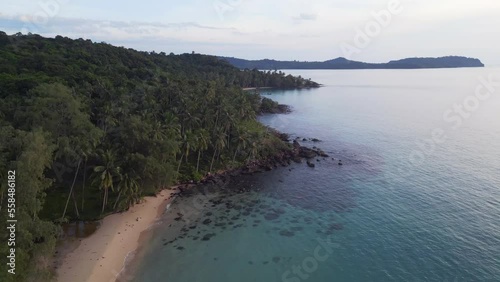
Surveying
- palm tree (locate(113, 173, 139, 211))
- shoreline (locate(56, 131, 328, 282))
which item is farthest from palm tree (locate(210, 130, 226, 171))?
palm tree (locate(113, 173, 139, 211))

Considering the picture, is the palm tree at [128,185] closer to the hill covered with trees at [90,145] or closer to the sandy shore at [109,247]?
the hill covered with trees at [90,145]

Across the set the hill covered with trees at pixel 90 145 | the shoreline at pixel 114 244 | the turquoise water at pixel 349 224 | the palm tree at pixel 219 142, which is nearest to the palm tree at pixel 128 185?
the hill covered with trees at pixel 90 145

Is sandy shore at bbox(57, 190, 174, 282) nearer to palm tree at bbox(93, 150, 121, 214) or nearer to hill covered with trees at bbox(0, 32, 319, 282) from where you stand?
hill covered with trees at bbox(0, 32, 319, 282)

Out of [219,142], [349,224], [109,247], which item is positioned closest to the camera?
[109,247]

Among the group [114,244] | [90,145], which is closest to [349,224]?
[114,244]

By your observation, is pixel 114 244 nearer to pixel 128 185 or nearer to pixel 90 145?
pixel 128 185

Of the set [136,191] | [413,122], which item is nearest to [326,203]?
[136,191]
